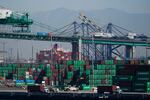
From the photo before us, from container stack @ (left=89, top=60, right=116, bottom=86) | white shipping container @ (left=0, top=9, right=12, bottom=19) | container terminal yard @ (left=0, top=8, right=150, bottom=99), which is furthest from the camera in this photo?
white shipping container @ (left=0, top=9, right=12, bottom=19)

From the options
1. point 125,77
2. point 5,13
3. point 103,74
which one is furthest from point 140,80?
point 5,13

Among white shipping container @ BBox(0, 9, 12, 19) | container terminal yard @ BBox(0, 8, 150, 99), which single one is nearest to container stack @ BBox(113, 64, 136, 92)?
container terminal yard @ BBox(0, 8, 150, 99)

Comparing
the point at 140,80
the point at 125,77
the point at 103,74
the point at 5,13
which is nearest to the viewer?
the point at 140,80

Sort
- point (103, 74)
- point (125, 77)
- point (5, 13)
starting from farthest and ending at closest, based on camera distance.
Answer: point (5, 13) < point (103, 74) < point (125, 77)

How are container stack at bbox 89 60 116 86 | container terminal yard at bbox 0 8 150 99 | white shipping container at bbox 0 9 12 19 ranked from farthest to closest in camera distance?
white shipping container at bbox 0 9 12 19 < container stack at bbox 89 60 116 86 < container terminal yard at bbox 0 8 150 99

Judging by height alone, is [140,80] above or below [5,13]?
below

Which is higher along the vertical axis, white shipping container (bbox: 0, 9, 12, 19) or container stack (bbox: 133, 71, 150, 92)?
white shipping container (bbox: 0, 9, 12, 19)

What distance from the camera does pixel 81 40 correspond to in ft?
568

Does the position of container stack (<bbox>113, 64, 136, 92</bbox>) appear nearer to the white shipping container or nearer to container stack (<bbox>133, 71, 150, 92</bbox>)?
container stack (<bbox>133, 71, 150, 92</bbox>)

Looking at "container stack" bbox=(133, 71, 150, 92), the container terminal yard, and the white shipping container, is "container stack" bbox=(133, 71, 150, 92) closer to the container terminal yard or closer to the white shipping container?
the container terminal yard

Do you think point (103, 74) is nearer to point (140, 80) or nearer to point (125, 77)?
point (125, 77)

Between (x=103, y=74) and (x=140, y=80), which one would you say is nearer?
(x=140, y=80)

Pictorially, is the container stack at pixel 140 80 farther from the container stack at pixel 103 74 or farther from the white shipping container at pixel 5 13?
the white shipping container at pixel 5 13

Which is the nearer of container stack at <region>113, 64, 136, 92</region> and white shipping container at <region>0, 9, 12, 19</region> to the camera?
container stack at <region>113, 64, 136, 92</region>
